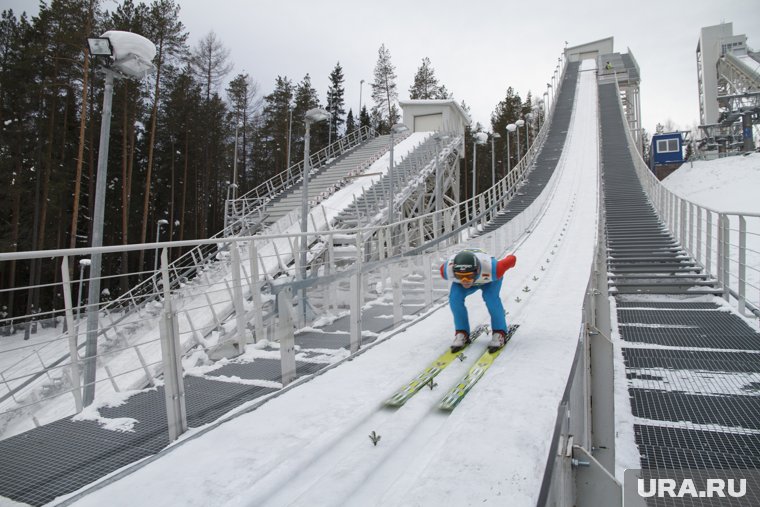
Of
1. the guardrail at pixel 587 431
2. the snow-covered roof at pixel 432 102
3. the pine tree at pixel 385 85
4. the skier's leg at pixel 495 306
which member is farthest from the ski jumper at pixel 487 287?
the pine tree at pixel 385 85

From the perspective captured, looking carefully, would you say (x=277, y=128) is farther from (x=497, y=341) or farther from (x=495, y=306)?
(x=497, y=341)

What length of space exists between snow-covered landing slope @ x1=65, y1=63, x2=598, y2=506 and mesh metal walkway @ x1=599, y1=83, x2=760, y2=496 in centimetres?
79

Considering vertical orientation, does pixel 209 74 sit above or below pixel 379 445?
above

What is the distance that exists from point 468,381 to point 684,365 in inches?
106

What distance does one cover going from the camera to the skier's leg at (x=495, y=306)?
4969mm

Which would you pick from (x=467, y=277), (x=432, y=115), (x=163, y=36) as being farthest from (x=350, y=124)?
(x=467, y=277)

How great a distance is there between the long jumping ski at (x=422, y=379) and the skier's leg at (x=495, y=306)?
41 cm

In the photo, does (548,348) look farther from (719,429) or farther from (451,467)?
Result: (451,467)

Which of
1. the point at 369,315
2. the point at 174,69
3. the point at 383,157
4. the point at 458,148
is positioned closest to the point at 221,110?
the point at 174,69

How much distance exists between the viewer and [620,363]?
521 cm

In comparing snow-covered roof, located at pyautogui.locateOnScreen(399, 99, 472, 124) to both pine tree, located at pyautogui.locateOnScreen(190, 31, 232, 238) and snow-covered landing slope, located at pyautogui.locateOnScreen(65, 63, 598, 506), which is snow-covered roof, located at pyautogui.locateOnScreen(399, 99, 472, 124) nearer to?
pine tree, located at pyautogui.locateOnScreen(190, 31, 232, 238)

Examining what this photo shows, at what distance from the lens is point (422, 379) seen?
13.1ft

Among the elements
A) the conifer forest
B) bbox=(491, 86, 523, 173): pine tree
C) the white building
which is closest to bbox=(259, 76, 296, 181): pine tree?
the conifer forest

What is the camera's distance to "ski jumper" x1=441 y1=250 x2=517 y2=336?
16.2ft
